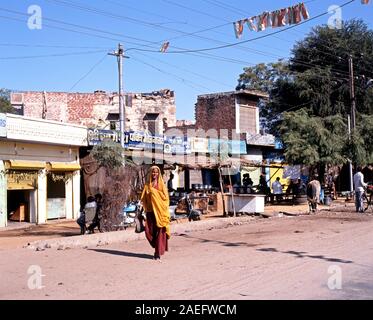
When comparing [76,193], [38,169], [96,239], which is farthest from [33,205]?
[96,239]

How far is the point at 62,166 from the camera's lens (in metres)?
22.4

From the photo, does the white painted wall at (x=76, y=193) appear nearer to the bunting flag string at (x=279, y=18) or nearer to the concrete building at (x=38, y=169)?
the concrete building at (x=38, y=169)

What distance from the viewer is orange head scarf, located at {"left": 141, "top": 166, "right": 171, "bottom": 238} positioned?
1013cm

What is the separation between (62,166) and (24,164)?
7.48ft

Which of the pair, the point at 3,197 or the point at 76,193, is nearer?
the point at 3,197

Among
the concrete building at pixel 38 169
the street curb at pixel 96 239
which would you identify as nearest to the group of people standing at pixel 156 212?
the street curb at pixel 96 239

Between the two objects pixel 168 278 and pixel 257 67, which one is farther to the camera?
pixel 257 67

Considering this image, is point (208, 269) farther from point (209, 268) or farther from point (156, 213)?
point (156, 213)

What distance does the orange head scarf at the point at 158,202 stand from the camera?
1013 centimetres

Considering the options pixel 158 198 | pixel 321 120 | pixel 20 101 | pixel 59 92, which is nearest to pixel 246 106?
pixel 321 120

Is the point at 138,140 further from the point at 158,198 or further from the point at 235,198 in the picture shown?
the point at 158,198

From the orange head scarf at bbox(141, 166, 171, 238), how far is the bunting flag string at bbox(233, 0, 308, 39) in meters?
6.02
